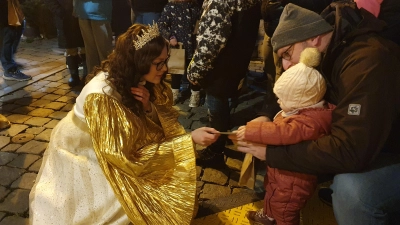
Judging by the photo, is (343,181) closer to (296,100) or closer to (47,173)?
(296,100)

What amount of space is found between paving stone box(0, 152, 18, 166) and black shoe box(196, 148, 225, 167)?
1.78 m

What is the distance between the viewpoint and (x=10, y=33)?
5441 mm

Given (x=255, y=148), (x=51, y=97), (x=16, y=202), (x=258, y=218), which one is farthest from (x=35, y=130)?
(x=255, y=148)

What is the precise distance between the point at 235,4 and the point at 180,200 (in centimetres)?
151

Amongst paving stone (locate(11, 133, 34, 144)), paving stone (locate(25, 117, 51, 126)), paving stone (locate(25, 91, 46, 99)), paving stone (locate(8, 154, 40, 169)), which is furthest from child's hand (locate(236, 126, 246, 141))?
paving stone (locate(25, 91, 46, 99))

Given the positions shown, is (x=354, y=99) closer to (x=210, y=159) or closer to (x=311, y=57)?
(x=311, y=57)

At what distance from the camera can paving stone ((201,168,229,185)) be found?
3277mm

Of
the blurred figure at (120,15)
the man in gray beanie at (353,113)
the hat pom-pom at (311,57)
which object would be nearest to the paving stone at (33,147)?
the man in gray beanie at (353,113)

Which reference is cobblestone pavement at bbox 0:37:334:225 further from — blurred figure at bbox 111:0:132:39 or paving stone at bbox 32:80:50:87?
blurred figure at bbox 111:0:132:39

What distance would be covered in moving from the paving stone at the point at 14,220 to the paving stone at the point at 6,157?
0.85 m

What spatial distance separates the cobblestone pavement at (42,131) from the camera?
2992 mm

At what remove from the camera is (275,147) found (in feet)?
7.03

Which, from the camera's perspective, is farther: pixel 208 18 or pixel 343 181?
pixel 208 18

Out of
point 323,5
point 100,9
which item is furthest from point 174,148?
point 100,9
